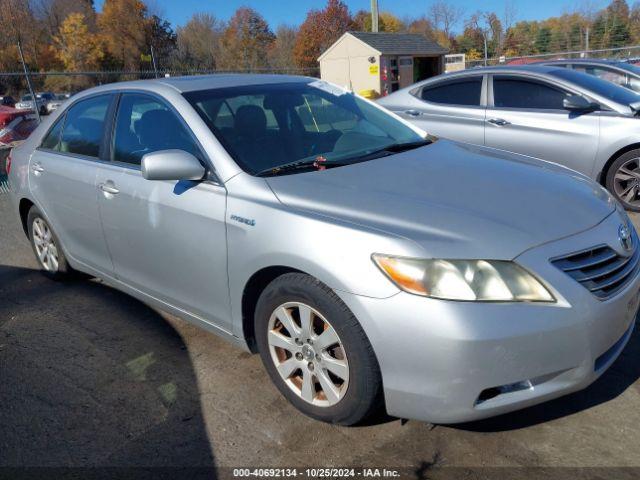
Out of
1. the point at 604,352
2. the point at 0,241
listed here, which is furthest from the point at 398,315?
the point at 0,241

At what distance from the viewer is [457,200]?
2.60 meters

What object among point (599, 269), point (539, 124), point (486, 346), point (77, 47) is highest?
point (77, 47)

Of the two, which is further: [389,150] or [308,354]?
[389,150]

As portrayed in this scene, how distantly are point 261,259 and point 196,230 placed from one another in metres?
0.53

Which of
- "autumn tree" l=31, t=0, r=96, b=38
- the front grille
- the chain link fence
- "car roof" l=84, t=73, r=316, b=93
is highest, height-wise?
"autumn tree" l=31, t=0, r=96, b=38

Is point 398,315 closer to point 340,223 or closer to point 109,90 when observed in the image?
point 340,223

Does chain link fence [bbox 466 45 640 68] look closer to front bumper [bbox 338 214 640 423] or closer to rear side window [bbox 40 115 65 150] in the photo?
rear side window [bbox 40 115 65 150]

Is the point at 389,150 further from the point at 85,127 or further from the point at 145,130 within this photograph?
the point at 85,127

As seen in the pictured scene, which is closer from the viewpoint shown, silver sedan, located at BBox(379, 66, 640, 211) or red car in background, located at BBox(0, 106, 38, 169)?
silver sedan, located at BBox(379, 66, 640, 211)

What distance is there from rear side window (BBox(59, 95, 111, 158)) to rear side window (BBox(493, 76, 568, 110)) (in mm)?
4403

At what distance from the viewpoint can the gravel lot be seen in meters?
2.43

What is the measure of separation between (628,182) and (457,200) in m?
4.01

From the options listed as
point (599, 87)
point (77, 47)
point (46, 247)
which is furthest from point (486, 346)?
point (77, 47)

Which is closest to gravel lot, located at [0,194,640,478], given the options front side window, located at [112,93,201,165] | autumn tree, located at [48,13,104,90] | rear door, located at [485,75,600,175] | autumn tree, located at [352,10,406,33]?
front side window, located at [112,93,201,165]
